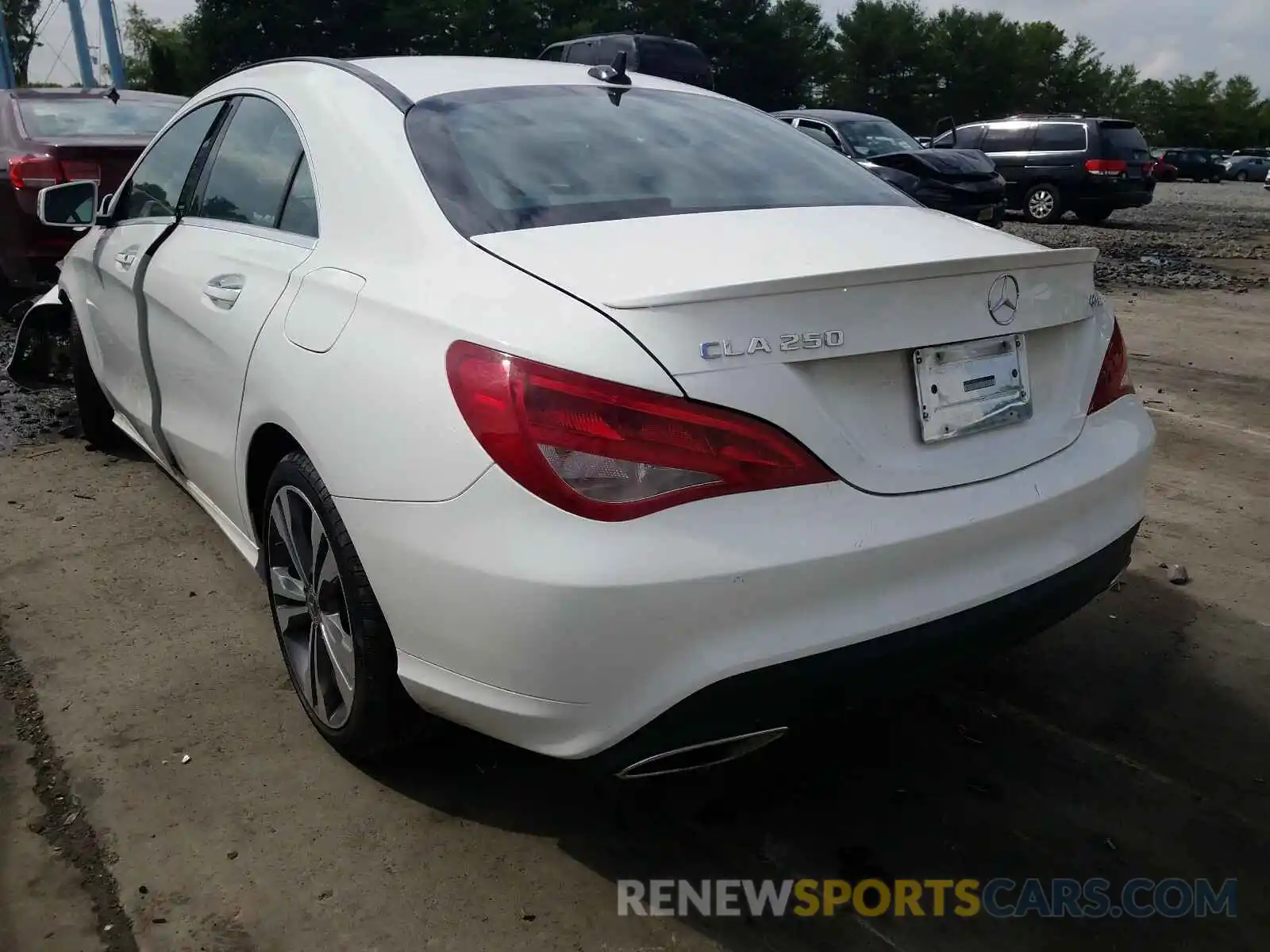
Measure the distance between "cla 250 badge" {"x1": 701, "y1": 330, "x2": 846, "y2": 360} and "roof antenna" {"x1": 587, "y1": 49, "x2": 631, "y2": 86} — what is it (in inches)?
55.0

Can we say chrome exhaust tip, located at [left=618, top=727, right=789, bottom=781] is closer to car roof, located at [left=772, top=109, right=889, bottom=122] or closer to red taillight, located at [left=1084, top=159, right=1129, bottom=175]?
car roof, located at [left=772, top=109, right=889, bottom=122]

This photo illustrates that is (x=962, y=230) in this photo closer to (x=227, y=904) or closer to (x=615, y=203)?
(x=615, y=203)

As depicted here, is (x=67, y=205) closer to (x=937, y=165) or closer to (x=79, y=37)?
(x=937, y=165)

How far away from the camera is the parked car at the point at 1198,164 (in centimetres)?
4247

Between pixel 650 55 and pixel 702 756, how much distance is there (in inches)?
675

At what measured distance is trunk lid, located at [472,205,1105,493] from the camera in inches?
69.4

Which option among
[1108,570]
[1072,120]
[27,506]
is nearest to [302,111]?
[1108,570]

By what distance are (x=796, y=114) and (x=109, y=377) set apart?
11.4 metres

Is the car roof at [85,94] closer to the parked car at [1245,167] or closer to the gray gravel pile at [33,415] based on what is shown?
the gray gravel pile at [33,415]

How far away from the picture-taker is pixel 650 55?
1742 cm

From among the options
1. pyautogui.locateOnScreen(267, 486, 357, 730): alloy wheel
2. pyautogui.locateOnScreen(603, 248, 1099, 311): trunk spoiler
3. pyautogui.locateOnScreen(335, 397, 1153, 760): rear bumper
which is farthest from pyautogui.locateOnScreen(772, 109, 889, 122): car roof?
pyautogui.locateOnScreen(335, 397, 1153, 760): rear bumper

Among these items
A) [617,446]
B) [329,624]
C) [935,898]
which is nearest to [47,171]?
[329,624]

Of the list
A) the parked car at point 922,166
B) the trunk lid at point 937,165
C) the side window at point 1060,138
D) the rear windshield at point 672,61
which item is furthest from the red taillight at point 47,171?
the side window at point 1060,138

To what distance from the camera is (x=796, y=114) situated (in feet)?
45.5
